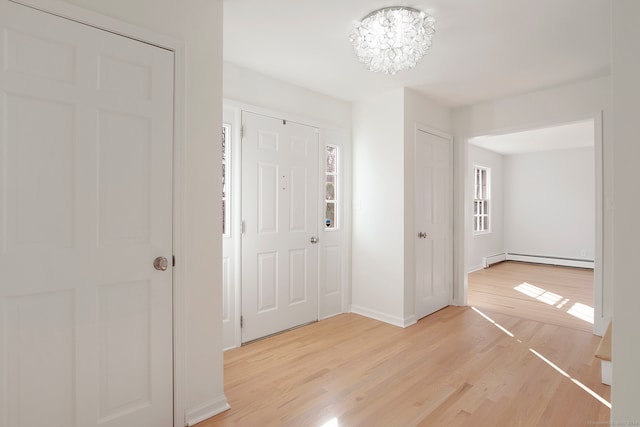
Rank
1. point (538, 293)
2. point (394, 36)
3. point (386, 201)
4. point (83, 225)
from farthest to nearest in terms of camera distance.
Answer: point (538, 293) < point (386, 201) < point (394, 36) < point (83, 225)

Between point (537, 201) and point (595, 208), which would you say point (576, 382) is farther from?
point (537, 201)

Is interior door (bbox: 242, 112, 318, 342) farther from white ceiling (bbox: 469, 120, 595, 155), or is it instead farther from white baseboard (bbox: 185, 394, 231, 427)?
white ceiling (bbox: 469, 120, 595, 155)

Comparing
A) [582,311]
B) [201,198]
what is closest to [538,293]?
[582,311]

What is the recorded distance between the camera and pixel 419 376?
2.51 meters

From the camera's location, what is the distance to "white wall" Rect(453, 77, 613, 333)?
3.21 meters

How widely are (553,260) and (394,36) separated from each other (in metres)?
7.31

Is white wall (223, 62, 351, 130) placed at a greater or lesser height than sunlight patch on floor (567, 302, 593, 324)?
greater

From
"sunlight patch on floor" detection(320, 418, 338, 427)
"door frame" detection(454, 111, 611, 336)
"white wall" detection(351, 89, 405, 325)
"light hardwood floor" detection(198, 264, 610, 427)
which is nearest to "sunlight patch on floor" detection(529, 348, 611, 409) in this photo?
"light hardwood floor" detection(198, 264, 610, 427)

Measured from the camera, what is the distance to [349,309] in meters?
4.09

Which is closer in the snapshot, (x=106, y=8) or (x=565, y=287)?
(x=106, y=8)

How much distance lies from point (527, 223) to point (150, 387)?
326 inches

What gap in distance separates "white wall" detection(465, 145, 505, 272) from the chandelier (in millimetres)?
4955

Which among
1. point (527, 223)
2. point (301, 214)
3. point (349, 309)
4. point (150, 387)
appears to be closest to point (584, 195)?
point (527, 223)

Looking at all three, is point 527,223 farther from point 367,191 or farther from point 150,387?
point 150,387
